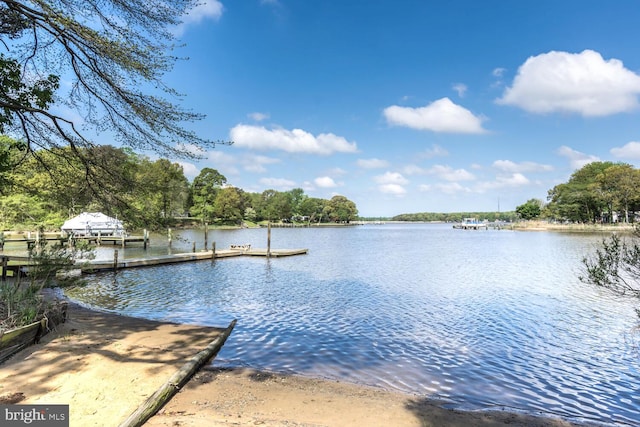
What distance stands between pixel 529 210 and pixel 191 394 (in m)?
120

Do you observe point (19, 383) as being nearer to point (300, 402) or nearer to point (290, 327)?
point (300, 402)

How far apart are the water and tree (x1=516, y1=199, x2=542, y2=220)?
98.2m

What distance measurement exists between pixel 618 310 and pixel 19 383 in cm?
1620

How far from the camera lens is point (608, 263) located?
6523 mm

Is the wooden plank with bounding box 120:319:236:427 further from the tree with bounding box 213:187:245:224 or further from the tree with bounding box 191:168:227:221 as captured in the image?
the tree with bounding box 213:187:245:224

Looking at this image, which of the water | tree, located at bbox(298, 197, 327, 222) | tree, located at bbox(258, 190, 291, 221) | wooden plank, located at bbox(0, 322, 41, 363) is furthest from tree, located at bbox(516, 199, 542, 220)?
wooden plank, located at bbox(0, 322, 41, 363)

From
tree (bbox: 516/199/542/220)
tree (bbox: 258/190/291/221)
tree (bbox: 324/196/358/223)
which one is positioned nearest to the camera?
tree (bbox: 516/199/542/220)

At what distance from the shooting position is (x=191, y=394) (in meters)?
5.45

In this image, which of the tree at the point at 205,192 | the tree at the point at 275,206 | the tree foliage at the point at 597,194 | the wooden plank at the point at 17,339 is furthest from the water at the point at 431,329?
the tree at the point at 275,206

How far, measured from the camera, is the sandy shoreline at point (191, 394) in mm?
4664

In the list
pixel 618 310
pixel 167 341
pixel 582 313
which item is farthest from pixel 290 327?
pixel 618 310

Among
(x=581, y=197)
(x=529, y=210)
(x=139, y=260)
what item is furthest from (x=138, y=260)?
(x=529, y=210)

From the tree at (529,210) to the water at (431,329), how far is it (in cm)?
9819

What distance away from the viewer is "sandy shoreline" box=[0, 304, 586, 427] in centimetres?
466
